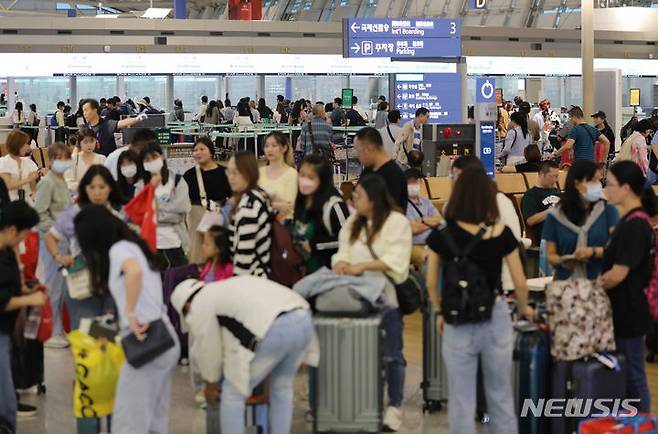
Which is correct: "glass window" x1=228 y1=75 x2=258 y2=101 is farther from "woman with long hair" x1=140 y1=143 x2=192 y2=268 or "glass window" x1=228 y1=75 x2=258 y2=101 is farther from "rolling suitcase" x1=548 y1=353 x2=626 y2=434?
"rolling suitcase" x1=548 y1=353 x2=626 y2=434

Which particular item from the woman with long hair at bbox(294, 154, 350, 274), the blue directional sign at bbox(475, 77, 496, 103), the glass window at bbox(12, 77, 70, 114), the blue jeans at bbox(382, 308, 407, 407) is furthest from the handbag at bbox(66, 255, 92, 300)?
the glass window at bbox(12, 77, 70, 114)

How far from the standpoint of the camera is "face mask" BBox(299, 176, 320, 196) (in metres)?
6.90

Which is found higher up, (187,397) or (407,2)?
(407,2)

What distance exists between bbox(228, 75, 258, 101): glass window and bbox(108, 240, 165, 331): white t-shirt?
82.0 ft

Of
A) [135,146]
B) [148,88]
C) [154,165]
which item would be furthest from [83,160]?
[148,88]

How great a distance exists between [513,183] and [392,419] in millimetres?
7462

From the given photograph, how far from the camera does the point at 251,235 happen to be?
650 centimetres

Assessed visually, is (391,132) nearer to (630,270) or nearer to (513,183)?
(513,183)

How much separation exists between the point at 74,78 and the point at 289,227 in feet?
71.2

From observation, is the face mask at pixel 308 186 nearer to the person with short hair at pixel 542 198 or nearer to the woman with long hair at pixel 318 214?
the woman with long hair at pixel 318 214

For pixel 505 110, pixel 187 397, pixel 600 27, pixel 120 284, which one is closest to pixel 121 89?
pixel 505 110

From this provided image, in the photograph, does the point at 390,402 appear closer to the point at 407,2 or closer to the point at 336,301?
the point at 336,301

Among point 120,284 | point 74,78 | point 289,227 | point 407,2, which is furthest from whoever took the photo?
point 407,2

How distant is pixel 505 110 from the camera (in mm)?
24266
